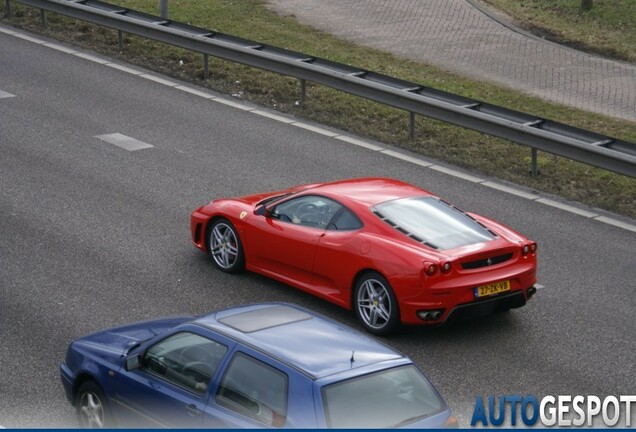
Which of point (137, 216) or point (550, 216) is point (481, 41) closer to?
point (550, 216)

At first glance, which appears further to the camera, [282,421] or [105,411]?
[105,411]

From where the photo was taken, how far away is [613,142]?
16.1 metres

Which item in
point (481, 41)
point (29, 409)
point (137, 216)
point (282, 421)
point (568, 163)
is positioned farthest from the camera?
point (481, 41)

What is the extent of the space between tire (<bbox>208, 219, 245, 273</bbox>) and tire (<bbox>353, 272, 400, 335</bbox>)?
1753 millimetres

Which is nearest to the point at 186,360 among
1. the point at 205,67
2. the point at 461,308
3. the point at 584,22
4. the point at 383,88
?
the point at 461,308

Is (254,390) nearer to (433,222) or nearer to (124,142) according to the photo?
(433,222)

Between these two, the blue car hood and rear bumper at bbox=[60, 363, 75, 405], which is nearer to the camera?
the blue car hood

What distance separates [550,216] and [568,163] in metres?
2.46

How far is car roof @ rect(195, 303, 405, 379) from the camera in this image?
305 inches

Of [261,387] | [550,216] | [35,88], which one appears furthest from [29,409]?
[35,88]

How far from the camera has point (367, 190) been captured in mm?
12250

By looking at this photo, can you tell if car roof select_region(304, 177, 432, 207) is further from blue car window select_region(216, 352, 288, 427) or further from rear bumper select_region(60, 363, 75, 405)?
blue car window select_region(216, 352, 288, 427)
